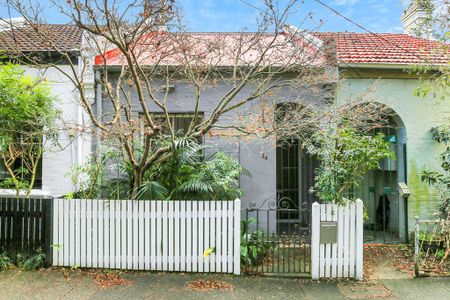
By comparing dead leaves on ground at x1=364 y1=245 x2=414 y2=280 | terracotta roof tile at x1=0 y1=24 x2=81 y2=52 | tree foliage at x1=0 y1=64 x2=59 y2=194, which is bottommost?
dead leaves on ground at x1=364 y1=245 x2=414 y2=280

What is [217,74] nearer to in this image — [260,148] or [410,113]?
[260,148]

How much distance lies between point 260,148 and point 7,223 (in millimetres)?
5070

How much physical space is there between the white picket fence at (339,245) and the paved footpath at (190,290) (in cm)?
18

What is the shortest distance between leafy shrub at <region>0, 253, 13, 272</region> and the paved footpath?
0.45 ft

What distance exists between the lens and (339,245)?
5793 mm

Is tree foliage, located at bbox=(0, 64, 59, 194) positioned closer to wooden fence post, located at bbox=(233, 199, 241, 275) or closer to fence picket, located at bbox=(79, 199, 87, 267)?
fence picket, located at bbox=(79, 199, 87, 267)

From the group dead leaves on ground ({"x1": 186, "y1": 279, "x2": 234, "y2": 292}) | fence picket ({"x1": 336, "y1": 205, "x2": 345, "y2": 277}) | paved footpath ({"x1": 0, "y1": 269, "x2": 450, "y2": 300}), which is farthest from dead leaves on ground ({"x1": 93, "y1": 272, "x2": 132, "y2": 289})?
fence picket ({"x1": 336, "y1": 205, "x2": 345, "y2": 277})

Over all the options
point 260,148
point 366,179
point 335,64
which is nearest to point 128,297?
point 260,148

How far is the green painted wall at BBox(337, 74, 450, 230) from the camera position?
26.5 ft

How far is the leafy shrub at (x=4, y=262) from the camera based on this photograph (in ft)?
19.9

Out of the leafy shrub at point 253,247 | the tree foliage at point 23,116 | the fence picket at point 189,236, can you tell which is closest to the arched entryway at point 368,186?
the leafy shrub at point 253,247

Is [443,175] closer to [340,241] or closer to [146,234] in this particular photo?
[340,241]

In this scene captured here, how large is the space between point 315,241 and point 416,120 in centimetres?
420

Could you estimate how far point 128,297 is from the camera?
5.09m
